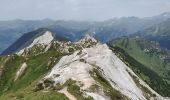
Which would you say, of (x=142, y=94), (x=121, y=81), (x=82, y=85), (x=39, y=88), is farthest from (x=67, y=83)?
(x=142, y=94)

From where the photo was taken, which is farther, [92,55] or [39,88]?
[92,55]

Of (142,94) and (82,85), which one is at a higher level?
(82,85)

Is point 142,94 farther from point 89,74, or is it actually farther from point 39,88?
point 39,88

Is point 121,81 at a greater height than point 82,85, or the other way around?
point 82,85

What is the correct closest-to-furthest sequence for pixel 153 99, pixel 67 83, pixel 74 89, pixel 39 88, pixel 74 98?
1. pixel 74 98
2. pixel 74 89
3. pixel 67 83
4. pixel 39 88
5. pixel 153 99

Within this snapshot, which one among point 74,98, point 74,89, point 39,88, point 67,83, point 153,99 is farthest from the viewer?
point 153,99

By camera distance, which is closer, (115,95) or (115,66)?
(115,95)

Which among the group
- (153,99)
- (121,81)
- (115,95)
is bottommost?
(153,99)

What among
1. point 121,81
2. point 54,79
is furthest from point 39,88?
point 121,81

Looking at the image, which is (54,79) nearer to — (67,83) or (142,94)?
(67,83)
